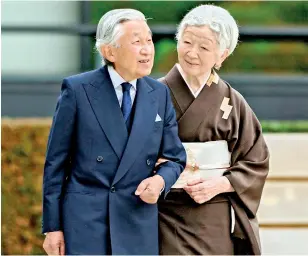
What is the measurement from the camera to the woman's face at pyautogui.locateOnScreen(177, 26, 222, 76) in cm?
371

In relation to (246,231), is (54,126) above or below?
above

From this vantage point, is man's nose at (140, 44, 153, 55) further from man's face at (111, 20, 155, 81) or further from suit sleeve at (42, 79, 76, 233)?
suit sleeve at (42, 79, 76, 233)

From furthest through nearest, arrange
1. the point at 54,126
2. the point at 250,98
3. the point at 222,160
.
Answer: the point at 250,98
the point at 222,160
the point at 54,126

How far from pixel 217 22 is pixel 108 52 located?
0.50 meters

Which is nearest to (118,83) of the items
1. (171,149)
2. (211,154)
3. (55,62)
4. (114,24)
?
(114,24)

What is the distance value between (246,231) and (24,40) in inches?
173

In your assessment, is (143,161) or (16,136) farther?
(16,136)

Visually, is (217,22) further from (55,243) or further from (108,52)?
(55,243)

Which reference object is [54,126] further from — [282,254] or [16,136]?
[282,254]

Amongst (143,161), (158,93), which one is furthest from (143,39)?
(143,161)

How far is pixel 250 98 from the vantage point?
7.70m

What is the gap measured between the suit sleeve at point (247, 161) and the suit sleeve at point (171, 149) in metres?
0.34

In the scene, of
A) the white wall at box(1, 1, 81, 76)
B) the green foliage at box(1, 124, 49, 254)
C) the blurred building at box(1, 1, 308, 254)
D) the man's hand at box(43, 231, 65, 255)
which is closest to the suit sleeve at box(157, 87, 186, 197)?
the man's hand at box(43, 231, 65, 255)

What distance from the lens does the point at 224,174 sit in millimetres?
3840
